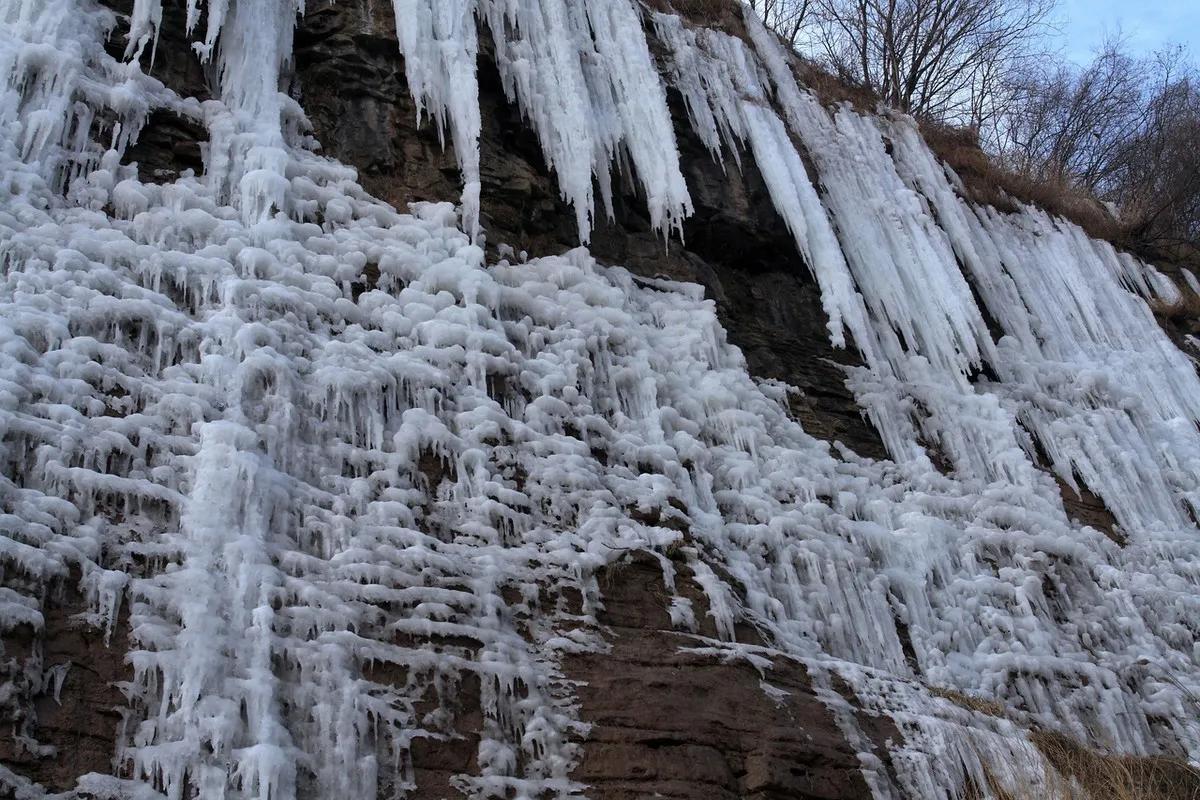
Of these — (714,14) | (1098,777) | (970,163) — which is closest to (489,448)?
(1098,777)

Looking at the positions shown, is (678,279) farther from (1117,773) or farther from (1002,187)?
(1002,187)

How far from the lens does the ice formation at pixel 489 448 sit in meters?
4.63

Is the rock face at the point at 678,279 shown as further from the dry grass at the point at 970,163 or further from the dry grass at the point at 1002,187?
the dry grass at the point at 1002,187

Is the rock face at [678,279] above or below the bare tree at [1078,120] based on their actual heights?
below

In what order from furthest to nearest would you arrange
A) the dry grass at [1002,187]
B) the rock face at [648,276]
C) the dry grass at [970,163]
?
the dry grass at [1002,187]
the dry grass at [970,163]
the rock face at [648,276]

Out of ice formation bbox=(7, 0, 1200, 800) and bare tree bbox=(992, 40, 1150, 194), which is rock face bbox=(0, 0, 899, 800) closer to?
ice formation bbox=(7, 0, 1200, 800)

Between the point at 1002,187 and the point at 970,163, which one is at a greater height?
the point at 970,163

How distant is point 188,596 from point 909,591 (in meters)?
4.50

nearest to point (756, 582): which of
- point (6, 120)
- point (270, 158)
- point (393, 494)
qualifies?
point (393, 494)

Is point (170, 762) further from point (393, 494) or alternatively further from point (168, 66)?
point (168, 66)

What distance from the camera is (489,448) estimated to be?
6094 millimetres

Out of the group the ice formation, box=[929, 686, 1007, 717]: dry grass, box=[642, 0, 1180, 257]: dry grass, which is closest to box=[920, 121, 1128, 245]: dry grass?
box=[642, 0, 1180, 257]: dry grass

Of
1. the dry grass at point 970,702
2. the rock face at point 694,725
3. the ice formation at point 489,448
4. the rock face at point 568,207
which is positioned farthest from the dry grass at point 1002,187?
the rock face at point 694,725

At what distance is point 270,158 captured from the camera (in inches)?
269
